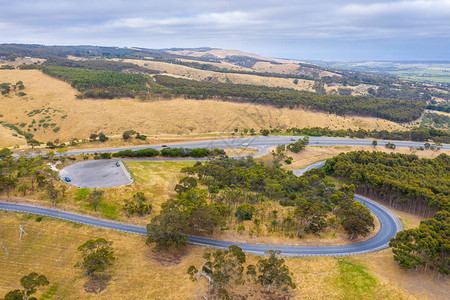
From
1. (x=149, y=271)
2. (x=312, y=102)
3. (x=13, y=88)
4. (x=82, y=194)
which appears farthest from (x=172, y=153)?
(x=13, y=88)

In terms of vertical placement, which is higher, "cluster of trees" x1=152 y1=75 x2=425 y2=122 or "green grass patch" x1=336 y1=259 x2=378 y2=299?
"cluster of trees" x1=152 y1=75 x2=425 y2=122

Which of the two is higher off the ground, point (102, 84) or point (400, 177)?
point (102, 84)

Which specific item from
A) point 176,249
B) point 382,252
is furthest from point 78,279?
point 382,252

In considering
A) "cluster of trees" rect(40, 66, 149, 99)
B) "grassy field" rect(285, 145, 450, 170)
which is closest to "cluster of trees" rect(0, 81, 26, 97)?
"cluster of trees" rect(40, 66, 149, 99)

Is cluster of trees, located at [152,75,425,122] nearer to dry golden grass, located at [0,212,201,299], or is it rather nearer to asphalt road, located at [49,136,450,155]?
asphalt road, located at [49,136,450,155]

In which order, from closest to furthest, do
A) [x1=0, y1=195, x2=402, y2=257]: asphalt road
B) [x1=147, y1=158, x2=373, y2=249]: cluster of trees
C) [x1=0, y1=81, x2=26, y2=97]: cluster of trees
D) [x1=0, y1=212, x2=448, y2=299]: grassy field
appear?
[x1=0, y1=212, x2=448, y2=299]: grassy field → [x1=147, y1=158, x2=373, y2=249]: cluster of trees → [x1=0, y1=195, x2=402, y2=257]: asphalt road → [x1=0, y1=81, x2=26, y2=97]: cluster of trees

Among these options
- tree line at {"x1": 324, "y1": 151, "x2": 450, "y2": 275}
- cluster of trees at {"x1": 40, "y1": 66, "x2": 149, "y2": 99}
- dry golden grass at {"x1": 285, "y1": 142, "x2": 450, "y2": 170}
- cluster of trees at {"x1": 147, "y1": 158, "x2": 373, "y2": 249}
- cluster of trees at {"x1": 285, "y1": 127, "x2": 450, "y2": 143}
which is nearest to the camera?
tree line at {"x1": 324, "y1": 151, "x2": 450, "y2": 275}

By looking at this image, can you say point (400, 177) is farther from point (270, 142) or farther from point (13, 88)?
point (13, 88)

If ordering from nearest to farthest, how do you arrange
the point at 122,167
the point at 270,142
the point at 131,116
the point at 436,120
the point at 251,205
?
the point at 251,205 → the point at 122,167 → the point at 270,142 → the point at 131,116 → the point at 436,120
